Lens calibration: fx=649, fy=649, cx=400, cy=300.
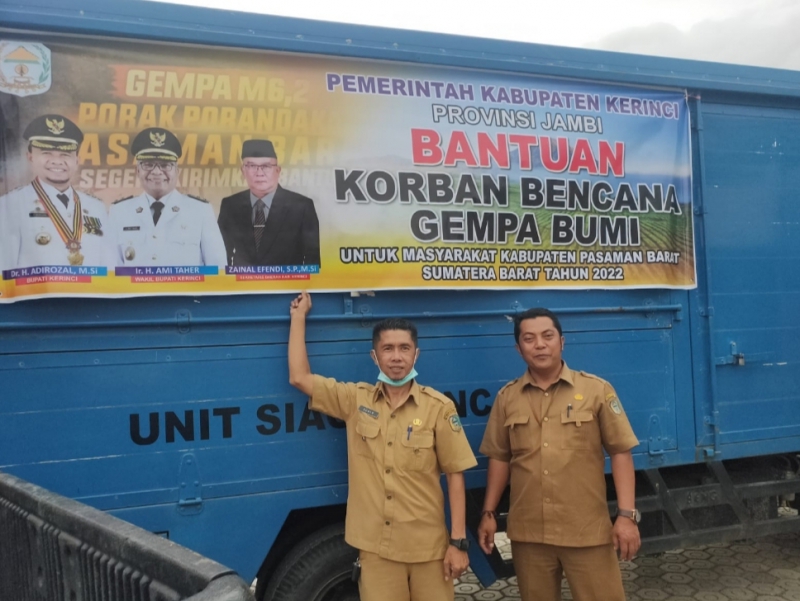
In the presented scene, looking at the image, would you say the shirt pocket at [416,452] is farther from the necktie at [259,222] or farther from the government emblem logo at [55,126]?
the government emblem logo at [55,126]

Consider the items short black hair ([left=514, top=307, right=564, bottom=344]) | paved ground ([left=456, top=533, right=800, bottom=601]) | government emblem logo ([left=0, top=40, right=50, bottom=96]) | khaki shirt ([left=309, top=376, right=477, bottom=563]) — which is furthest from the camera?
paved ground ([left=456, top=533, right=800, bottom=601])

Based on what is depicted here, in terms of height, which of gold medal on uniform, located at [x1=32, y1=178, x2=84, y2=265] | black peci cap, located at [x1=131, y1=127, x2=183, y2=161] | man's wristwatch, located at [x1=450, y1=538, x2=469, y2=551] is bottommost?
man's wristwatch, located at [x1=450, y1=538, x2=469, y2=551]

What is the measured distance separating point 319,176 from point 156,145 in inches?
24.6

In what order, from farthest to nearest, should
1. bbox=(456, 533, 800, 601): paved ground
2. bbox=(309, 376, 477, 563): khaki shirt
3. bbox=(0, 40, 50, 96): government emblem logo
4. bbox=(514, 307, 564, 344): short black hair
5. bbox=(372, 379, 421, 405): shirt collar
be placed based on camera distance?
bbox=(456, 533, 800, 601): paved ground, bbox=(514, 307, 564, 344): short black hair, bbox=(372, 379, 421, 405): shirt collar, bbox=(309, 376, 477, 563): khaki shirt, bbox=(0, 40, 50, 96): government emblem logo

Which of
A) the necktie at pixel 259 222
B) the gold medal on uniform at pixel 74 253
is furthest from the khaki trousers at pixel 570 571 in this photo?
the gold medal on uniform at pixel 74 253

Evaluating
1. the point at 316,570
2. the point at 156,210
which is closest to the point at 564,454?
the point at 316,570

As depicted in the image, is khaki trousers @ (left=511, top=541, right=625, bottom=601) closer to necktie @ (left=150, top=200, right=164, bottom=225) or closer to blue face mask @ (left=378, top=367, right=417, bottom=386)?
blue face mask @ (left=378, top=367, right=417, bottom=386)

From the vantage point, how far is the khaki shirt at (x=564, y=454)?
2.55 meters

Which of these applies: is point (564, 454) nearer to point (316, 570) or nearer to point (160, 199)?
point (316, 570)

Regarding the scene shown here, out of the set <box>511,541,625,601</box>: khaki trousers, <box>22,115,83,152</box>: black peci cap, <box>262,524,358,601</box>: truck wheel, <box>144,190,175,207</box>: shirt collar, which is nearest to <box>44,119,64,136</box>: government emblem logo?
<box>22,115,83,152</box>: black peci cap

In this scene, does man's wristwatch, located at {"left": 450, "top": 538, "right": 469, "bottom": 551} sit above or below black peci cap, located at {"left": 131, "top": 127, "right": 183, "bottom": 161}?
below

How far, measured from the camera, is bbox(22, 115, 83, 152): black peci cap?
7.50ft

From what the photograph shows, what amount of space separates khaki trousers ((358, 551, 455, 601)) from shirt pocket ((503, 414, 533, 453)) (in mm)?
549

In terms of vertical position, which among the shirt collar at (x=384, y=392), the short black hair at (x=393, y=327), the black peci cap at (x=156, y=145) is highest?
the black peci cap at (x=156, y=145)
